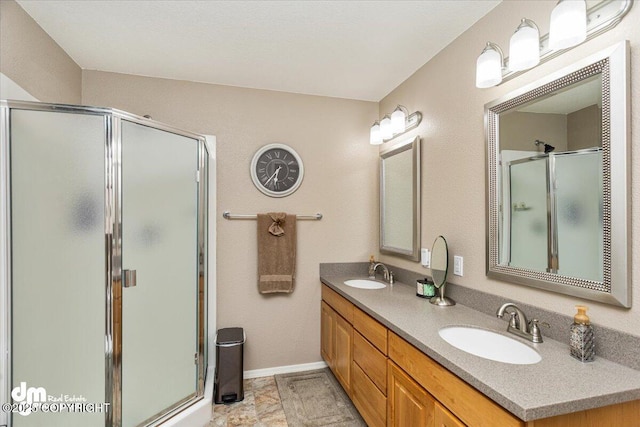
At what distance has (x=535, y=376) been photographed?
0.96m

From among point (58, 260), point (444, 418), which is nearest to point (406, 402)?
point (444, 418)

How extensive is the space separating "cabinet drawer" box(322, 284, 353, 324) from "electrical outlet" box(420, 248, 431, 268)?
1.91ft

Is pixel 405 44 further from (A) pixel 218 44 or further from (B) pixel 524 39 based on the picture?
(A) pixel 218 44

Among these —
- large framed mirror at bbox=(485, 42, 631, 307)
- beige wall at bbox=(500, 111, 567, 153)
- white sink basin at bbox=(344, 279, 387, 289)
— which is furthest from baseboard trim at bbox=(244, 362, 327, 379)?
beige wall at bbox=(500, 111, 567, 153)

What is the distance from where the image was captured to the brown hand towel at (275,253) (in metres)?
2.52

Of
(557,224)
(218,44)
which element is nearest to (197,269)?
(218,44)

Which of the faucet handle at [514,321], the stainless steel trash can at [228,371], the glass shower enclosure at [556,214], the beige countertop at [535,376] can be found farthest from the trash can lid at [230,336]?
the glass shower enclosure at [556,214]

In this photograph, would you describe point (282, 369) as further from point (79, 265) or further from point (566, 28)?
point (566, 28)

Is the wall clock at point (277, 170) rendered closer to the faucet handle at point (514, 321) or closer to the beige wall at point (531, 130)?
the beige wall at point (531, 130)

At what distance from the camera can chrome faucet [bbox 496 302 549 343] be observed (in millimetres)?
1228

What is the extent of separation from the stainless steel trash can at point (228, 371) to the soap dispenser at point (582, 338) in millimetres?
1903

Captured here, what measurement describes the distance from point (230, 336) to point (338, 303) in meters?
0.85

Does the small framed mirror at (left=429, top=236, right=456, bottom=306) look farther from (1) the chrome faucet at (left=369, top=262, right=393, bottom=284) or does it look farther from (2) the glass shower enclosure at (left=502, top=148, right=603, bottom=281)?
(1) the chrome faucet at (left=369, top=262, right=393, bottom=284)

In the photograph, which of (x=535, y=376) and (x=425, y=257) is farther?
(x=425, y=257)
